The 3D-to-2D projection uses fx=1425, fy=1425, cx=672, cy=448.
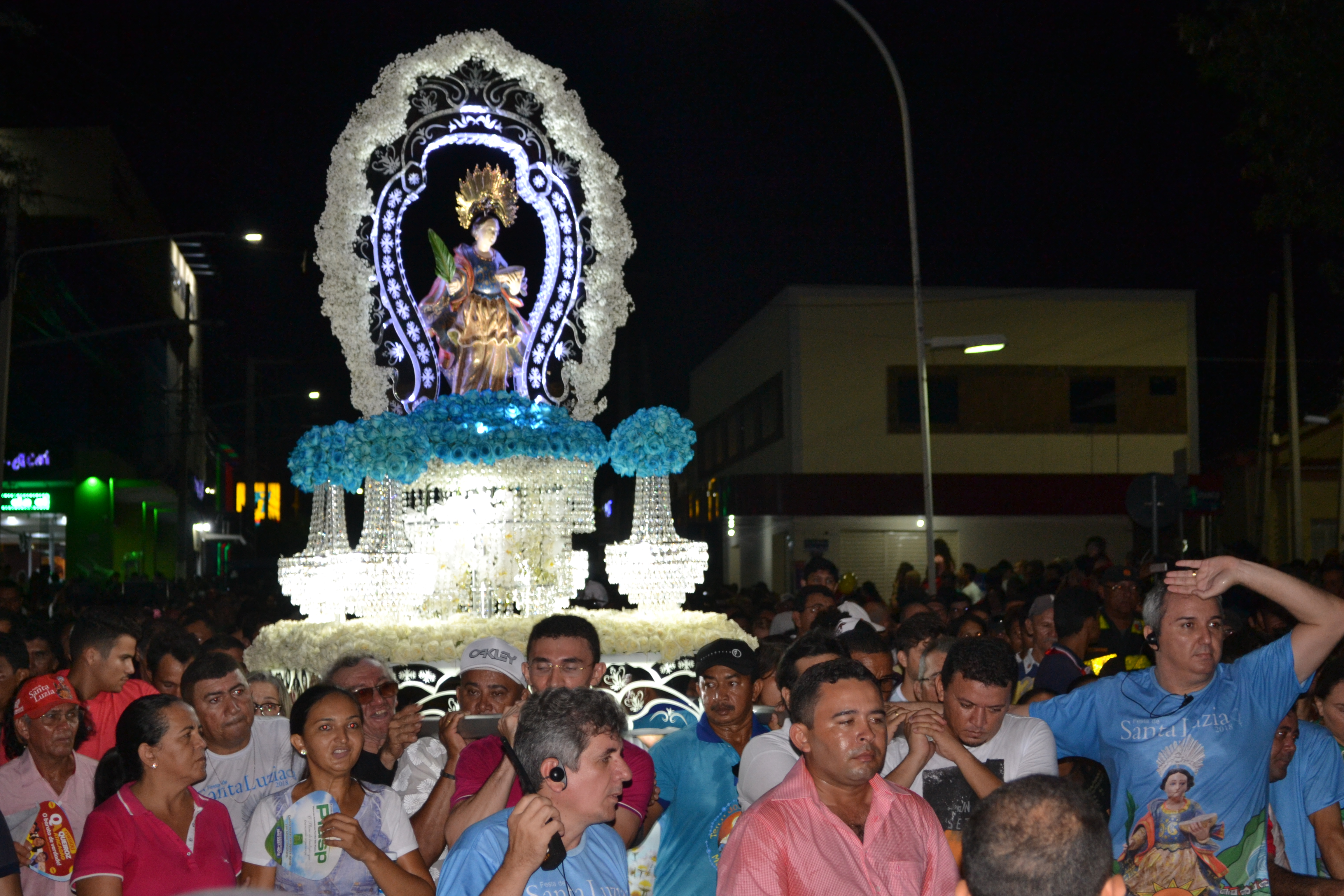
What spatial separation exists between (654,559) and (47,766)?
714 centimetres

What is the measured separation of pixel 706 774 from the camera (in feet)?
18.2

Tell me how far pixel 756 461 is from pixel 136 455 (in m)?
17.7

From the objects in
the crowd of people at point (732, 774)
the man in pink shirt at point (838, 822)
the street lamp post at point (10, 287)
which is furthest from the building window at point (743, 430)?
the man in pink shirt at point (838, 822)

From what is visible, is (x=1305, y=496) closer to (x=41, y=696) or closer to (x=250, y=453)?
(x=250, y=453)

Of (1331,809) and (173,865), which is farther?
(1331,809)

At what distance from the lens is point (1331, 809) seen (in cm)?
552

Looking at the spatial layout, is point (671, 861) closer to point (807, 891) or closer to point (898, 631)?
point (807, 891)

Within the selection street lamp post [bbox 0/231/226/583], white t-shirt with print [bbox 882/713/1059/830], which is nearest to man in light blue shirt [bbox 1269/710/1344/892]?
white t-shirt with print [bbox 882/713/1059/830]

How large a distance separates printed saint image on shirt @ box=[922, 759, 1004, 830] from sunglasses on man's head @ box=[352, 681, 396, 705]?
2497 mm

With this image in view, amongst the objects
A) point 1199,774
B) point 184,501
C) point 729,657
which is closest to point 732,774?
point 729,657

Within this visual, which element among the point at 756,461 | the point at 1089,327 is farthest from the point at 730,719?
the point at 756,461

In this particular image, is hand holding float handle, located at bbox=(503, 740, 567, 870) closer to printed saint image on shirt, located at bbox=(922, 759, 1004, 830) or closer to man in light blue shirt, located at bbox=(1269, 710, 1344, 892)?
printed saint image on shirt, located at bbox=(922, 759, 1004, 830)

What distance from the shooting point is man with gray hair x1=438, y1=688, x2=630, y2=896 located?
12.8 feet

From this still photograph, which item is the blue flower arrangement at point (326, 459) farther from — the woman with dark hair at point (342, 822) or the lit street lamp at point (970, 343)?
the lit street lamp at point (970, 343)
